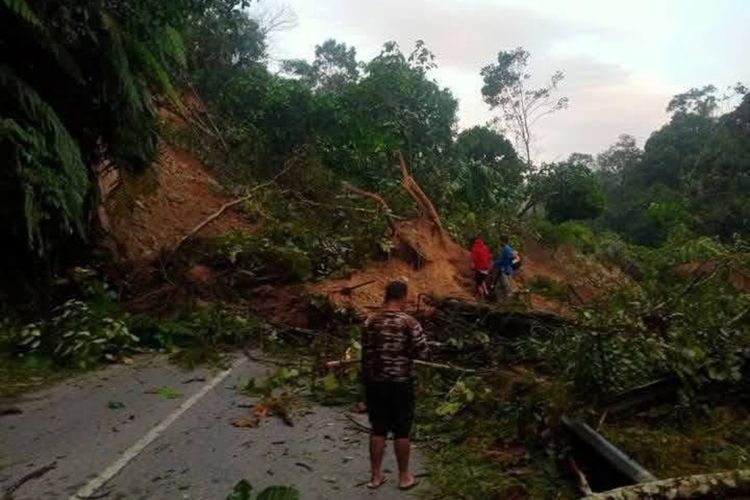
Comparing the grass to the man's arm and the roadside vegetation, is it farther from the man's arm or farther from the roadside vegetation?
the man's arm

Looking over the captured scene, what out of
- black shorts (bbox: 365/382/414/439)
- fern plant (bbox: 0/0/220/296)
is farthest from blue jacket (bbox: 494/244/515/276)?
black shorts (bbox: 365/382/414/439)

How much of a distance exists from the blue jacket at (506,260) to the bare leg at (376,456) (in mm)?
9976

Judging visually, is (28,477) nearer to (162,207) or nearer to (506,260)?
(506,260)

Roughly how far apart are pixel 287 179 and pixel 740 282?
13136 mm

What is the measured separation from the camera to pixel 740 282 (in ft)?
34.7

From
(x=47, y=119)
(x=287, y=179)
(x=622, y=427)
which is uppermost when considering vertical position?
(x=287, y=179)

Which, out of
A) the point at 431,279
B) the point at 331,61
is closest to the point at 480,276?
the point at 431,279

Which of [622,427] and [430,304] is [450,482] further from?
[430,304]

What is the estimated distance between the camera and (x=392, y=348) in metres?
5.44

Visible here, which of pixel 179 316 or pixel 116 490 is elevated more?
pixel 179 316

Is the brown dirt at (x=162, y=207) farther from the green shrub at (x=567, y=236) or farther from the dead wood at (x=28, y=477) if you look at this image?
the green shrub at (x=567, y=236)

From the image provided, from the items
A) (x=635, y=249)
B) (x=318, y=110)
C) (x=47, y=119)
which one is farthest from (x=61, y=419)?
(x=635, y=249)

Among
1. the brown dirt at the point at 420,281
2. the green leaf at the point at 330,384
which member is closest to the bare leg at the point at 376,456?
the green leaf at the point at 330,384

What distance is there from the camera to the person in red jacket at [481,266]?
50.3 ft
